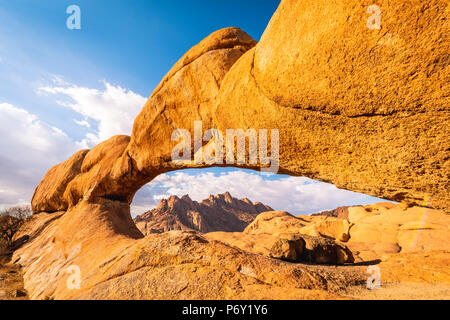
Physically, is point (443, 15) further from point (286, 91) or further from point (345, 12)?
point (286, 91)

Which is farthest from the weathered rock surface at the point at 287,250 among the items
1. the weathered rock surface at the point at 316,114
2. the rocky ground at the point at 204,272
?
the weathered rock surface at the point at 316,114

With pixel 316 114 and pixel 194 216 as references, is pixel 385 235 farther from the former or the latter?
pixel 194 216

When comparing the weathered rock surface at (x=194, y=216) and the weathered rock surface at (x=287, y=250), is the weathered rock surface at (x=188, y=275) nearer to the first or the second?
the weathered rock surface at (x=287, y=250)

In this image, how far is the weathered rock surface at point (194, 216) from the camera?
46.2 meters

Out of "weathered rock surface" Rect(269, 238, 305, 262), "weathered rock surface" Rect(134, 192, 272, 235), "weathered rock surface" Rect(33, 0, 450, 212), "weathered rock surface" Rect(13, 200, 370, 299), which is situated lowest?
"weathered rock surface" Rect(134, 192, 272, 235)

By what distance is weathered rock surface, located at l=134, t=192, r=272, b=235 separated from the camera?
46188 mm

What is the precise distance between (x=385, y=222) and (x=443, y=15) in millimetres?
20164

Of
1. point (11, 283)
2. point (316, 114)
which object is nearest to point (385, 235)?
point (316, 114)

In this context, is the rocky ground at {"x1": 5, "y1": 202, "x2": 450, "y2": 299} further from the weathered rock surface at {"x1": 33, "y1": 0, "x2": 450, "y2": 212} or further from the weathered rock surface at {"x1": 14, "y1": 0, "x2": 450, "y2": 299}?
the weathered rock surface at {"x1": 33, "y1": 0, "x2": 450, "y2": 212}

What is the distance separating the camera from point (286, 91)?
411 cm

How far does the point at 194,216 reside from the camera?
5078cm

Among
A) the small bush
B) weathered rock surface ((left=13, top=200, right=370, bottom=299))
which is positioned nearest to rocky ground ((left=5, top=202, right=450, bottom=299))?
weathered rock surface ((left=13, top=200, right=370, bottom=299))

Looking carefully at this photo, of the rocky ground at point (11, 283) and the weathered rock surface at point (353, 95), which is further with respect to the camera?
the rocky ground at point (11, 283)
